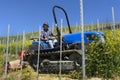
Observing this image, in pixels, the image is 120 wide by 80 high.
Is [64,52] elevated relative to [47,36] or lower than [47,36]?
lower

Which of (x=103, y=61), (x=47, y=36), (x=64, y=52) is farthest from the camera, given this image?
(x=47, y=36)

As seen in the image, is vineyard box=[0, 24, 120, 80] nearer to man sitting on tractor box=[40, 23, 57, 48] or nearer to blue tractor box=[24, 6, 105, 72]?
blue tractor box=[24, 6, 105, 72]

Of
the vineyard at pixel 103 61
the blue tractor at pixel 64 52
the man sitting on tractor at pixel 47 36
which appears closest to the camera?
the vineyard at pixel 103 61

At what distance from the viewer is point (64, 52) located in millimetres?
11461

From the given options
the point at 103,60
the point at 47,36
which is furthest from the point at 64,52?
the point at 103,60

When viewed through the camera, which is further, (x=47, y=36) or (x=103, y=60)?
(x=47, y=36)

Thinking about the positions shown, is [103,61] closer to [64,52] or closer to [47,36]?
[64,52]

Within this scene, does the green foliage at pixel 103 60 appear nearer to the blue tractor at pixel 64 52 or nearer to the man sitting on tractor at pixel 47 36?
the blue tractor at pixel 64 52

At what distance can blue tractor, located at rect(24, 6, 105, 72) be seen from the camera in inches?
441

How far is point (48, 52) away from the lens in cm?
1209

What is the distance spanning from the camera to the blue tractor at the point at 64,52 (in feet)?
36.7

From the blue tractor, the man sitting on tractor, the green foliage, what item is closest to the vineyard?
the green foliage

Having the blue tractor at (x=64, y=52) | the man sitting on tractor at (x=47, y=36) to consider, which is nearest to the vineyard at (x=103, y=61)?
the blue tractor at (x=64, y=52)

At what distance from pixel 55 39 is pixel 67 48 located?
2.82 ft
